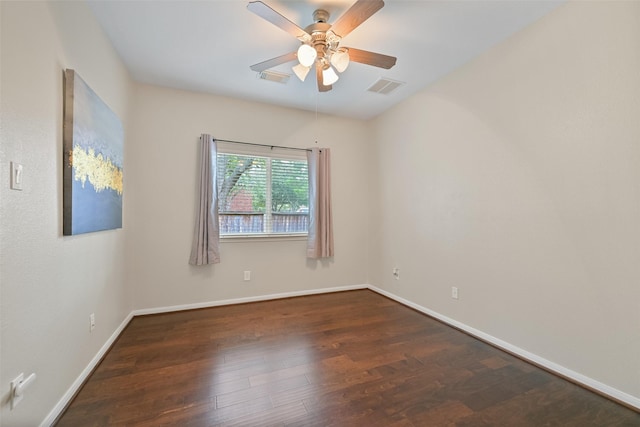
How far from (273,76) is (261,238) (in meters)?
1.98

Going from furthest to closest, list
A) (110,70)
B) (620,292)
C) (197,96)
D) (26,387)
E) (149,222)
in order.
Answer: (197,96), (149,222), (110,70), (620,292), (26,387)

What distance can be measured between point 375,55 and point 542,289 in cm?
223

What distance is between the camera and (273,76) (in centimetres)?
285

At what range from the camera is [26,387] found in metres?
1.21

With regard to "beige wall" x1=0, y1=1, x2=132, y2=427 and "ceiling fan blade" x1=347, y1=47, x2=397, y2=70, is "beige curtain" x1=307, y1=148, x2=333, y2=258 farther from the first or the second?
"beige wall" x1=0, y1=1, x2=132, y2=427

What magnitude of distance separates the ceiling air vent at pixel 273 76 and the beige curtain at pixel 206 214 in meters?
0.98

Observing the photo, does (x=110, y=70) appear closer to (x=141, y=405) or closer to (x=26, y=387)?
(x=26, y=387)

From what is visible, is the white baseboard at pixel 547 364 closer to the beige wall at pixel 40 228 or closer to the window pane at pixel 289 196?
the window pane at pixel 289 196

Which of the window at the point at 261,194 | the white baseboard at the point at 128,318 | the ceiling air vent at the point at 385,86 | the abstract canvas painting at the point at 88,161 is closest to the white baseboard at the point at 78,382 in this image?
the white baseboard at the point at 128,318

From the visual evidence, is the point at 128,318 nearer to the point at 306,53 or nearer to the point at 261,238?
the point at 261,238

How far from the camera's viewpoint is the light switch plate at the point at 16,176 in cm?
114

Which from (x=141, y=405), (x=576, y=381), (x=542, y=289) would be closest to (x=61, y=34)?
(x=141, y=405)

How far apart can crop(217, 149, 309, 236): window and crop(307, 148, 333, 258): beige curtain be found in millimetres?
116

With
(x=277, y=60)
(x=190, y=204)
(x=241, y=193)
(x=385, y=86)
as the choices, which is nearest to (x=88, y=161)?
(x=190, y=204)
